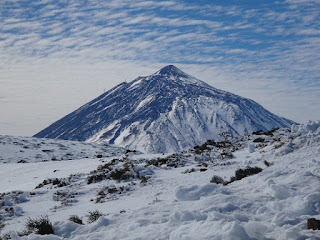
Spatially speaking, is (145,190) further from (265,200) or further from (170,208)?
(265,200)

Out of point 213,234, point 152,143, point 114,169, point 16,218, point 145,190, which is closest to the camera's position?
point 213,234

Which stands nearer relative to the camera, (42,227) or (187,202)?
(42,227)

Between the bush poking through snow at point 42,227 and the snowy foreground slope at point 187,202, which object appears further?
the bush poking through snow at point 42,227

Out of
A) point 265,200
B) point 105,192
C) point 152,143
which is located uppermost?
point 265,200

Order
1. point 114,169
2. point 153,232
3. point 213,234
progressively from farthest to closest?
point 114,169 → point 153,232 → point 213,234

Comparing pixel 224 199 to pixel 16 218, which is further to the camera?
pixel 16 218

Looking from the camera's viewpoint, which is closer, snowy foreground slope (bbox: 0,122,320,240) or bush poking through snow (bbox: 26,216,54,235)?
snowy foreground slope (bbox: 0,122,320,240)

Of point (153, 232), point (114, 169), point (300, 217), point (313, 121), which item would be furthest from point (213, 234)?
point (313, 121)

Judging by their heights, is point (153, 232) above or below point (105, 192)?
above
